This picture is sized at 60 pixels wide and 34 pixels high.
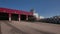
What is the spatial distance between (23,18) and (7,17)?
9733 millimetres

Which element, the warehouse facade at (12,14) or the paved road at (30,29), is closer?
the paved road at (30,29)

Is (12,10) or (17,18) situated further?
(17,18)

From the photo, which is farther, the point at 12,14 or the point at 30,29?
the point at 12,14

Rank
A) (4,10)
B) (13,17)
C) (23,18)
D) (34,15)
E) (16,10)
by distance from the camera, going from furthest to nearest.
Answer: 1. (34,15)
2. (23,18)
3. (13,17)
4. (16,10)
5. (4,10)

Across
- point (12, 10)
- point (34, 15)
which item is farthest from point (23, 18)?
point (12, 10)

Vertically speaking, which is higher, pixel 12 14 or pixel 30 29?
pixel 12 14

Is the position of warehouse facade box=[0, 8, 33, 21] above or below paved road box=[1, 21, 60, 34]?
above

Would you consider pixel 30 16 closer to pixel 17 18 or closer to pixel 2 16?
pixel 17 18

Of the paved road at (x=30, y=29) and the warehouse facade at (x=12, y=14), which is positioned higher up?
the warehouse facade at (x=12, y=14)

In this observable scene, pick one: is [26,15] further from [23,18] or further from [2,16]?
[2,16]

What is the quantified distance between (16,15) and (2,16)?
637 cm

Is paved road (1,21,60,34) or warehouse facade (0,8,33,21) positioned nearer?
paved road (1,21,60,34)

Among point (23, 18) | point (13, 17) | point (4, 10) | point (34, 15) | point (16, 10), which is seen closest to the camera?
point (4, 10)

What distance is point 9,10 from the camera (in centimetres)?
4738
